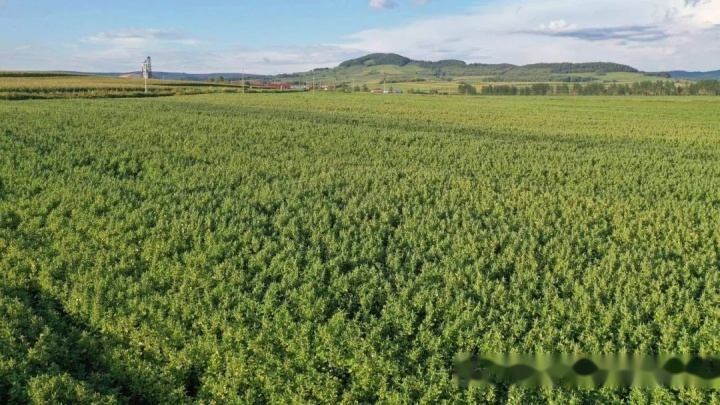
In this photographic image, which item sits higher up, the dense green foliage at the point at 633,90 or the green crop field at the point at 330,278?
the dense green foliage at the point at 633,90

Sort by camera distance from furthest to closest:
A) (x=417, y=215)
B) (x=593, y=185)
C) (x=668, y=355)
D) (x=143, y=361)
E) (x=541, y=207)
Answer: (x=593, y=185)
(x=541, y=207)
(x=417, y=215)
(x=143, y=361)
(x=668, y=355)

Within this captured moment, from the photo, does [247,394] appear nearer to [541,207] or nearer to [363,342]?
[363,342]

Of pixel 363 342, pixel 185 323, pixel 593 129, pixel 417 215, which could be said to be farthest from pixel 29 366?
pixel 593 129

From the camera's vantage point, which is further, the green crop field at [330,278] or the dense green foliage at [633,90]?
the dense green foliage at [633,90]

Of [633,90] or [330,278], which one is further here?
[633,90]

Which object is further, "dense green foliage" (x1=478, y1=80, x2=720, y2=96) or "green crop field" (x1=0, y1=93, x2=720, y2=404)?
"dense green foliage" (x1=478, y1=80, x2=720, y2=96)

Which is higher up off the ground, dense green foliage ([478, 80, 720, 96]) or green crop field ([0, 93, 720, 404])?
dense green foliage ([478, 80, 720, 96])

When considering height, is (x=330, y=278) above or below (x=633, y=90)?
below

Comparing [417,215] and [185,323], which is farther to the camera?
[417,215]
